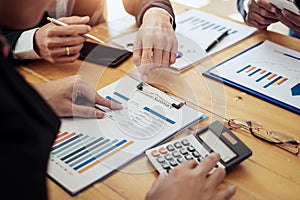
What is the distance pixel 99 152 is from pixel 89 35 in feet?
1.62

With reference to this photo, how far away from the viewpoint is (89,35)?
1.30 metres

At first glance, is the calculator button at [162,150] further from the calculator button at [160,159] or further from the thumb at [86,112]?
the thumb at [86,112]

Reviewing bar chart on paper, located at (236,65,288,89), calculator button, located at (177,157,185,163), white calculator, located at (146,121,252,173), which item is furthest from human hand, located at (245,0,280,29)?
calculator button, located at (177,157,185,163)

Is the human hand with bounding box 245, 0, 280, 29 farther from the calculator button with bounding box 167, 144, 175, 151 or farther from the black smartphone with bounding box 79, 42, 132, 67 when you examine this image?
the calculator button with bounding box 167, 144, 175, 151

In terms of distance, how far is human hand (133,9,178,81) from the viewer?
1173mm

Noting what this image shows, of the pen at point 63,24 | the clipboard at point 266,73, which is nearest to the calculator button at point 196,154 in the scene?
the clipboard at point 266,73

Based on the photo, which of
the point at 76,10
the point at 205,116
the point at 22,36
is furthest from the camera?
the point at 76,10

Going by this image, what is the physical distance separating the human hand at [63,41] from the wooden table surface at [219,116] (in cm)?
3

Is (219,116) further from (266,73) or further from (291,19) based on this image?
(291,19)

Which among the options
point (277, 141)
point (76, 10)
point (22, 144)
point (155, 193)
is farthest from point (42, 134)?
point (76, 10)

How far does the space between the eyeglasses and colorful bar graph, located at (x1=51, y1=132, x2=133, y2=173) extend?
243 mm

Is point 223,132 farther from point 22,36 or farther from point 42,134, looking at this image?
point 22,36

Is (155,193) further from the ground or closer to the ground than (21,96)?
closer to the ground

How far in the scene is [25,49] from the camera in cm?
123
